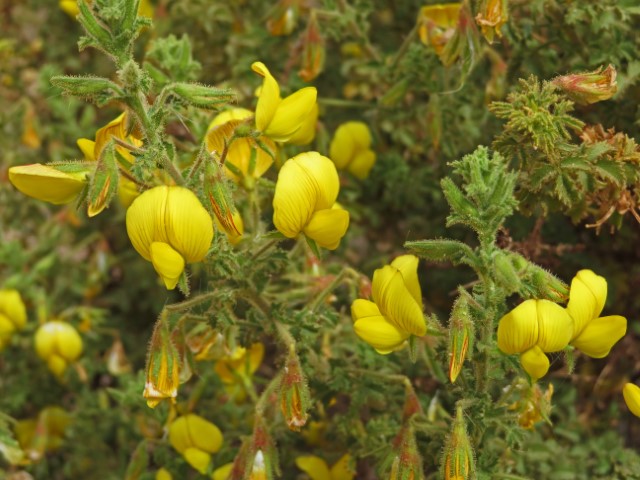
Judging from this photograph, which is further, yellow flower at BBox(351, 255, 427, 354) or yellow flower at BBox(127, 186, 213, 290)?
yellow flower at BBox(351, 255, 427, 354)

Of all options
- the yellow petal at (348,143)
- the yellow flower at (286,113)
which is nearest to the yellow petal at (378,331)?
the yellow flower at (286,113)

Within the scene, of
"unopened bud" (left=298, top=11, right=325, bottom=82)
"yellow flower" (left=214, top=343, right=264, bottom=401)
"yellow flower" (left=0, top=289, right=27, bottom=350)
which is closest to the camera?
"yellow flower" (left=214, top=343, right=264, bottom=401)

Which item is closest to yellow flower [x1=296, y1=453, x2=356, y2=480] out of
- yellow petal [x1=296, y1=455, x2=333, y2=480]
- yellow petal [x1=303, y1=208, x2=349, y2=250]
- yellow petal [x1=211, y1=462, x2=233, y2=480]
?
yellow petal [x1=296, y1=455, x2=333, y2=480]

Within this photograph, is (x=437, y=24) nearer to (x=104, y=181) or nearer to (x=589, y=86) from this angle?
(x=589, y=86)

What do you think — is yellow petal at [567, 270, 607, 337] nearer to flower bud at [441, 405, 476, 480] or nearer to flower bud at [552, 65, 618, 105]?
flower bud at [441, 405, 476, 480]

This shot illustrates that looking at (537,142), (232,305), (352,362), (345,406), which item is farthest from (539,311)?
(345,406)

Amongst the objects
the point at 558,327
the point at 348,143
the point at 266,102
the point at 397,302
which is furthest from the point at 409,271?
the point at 348,143

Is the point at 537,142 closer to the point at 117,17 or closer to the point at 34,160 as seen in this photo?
the point at 117,17
